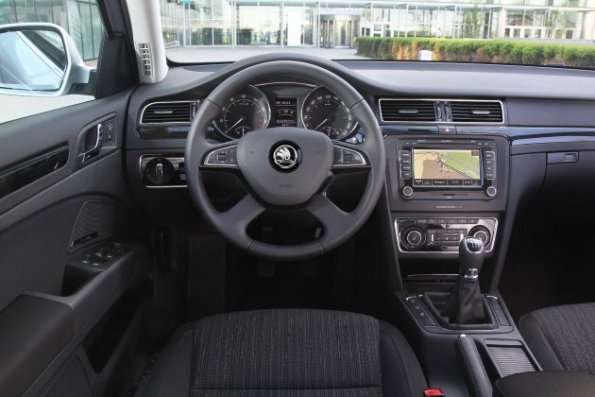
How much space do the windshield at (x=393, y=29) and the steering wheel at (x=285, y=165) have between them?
0.75m

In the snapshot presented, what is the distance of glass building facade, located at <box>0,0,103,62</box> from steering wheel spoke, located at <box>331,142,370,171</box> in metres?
1.07

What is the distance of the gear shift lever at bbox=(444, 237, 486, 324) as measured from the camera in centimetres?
208

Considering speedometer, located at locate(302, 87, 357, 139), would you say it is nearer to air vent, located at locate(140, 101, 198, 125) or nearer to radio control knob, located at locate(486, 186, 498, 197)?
air vent, located at locate(140, 101, 198, 125)

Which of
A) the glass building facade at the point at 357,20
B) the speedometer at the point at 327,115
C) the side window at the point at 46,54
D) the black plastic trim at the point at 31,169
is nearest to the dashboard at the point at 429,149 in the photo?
the speedometer at the point at 327,115

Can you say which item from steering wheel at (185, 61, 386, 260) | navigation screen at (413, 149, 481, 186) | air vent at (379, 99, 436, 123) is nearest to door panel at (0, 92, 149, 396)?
steering wheel at (185, 61, 386, 260)

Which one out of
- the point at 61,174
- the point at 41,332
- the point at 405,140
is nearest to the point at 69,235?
the point at 61,174

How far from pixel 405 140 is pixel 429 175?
0.53 ft

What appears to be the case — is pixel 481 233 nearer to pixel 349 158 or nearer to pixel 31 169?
pixel 349 158

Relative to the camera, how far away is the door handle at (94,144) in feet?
6.39

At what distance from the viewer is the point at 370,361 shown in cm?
188

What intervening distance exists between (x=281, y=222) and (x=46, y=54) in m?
1.04

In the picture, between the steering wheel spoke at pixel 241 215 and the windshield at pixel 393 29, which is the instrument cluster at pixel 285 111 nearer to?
the steering wheel spoke at pixel 241 215

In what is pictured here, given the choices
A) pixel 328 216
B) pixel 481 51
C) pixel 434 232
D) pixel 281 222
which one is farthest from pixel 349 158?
pixel 481 51

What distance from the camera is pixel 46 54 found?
86.7 inches
